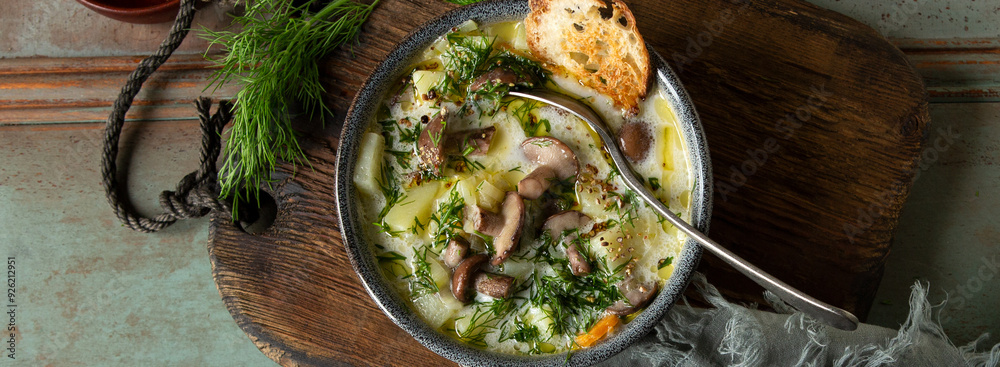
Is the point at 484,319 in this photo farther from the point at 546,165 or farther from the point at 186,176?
the point at 186,176

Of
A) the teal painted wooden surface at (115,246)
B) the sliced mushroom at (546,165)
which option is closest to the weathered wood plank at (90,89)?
the teal painted wooden surface at (115,246)

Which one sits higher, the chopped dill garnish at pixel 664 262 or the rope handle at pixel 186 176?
the chopped dill garnish at pixel 664 262

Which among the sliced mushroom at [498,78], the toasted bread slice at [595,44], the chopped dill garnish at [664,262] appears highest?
the toasted bread slice at [595,44]

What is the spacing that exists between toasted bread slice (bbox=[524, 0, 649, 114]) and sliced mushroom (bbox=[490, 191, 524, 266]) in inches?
19.8

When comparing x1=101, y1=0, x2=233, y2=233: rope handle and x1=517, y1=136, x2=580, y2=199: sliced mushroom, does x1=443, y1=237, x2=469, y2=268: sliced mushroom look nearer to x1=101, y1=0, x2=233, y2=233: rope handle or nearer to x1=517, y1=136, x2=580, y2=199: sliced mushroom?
x1=517, y1=136, x2=580, y2=199: sliced mushroom

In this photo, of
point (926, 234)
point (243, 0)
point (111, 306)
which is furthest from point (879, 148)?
point (111, 306)

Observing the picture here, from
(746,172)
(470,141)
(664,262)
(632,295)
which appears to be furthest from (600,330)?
(746,172)

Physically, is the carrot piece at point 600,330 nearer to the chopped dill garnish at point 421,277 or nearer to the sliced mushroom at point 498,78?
the chopped dill garnish at point 421,277

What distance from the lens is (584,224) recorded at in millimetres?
2182

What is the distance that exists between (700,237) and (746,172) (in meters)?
0.63

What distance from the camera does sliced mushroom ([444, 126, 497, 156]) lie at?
219 cm

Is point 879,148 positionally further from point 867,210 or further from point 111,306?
point 111,306

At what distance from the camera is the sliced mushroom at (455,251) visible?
7.16ft

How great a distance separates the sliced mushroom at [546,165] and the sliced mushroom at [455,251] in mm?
275
